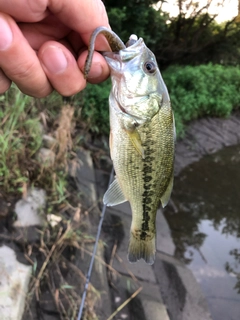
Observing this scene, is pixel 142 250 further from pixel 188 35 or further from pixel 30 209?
pixel 188 35

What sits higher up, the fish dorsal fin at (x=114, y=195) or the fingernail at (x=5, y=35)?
the fingernail at (x=5, y=35)

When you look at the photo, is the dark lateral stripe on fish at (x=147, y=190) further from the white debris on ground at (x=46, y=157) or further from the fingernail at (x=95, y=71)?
the white debris on ground at (x=46, y=157)

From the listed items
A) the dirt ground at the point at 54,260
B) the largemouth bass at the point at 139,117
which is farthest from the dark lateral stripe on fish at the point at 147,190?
the dirt ground at the point at 54,260

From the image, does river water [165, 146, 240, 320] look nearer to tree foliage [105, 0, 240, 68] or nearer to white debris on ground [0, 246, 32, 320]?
white debris on ground [0, 246, 32, 320]

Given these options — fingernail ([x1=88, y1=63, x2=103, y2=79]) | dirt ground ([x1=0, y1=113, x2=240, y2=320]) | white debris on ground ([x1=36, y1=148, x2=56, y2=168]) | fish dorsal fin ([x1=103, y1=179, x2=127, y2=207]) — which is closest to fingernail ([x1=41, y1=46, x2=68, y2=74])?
fingernail ([x1=88, y1=63, x2=103, y2=79])

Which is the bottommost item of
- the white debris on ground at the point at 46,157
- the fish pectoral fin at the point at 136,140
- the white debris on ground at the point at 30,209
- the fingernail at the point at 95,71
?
the white debris on ground at the point at 30,209

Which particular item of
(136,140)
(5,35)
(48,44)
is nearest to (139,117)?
(136,140)

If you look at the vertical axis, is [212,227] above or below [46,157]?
below
